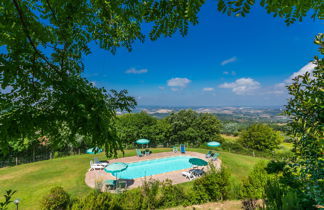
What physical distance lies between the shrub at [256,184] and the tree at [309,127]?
4634mm

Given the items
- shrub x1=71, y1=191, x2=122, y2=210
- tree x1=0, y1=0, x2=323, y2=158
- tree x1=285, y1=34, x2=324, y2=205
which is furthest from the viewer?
shrub x1=71, y1=191, x2=122, y2=210

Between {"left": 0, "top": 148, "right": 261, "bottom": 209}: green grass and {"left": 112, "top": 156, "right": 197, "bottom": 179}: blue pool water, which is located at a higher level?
{"left": 0, "top": 148, "right": 261, "bottom": 209}: green grass

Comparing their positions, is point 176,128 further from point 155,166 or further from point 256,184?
point 256,184

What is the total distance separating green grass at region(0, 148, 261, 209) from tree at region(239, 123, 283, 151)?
1535 centimetres

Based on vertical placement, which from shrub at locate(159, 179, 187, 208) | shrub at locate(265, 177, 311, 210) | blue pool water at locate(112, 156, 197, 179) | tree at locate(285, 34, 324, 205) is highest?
tree at locate(285, 34, 324, 205)

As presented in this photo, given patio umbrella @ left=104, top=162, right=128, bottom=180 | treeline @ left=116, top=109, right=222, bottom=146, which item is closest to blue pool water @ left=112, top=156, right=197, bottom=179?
patio umbrella @ left=104, top=162, right=128, bottom=180

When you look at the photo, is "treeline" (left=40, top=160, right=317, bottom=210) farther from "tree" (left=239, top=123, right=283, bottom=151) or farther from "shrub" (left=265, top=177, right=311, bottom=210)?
"tree" (left=239, top=123, right=283, bottom=151)

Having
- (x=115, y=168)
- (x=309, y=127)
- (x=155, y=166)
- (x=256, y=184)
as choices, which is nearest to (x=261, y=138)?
(x=155, y=166)

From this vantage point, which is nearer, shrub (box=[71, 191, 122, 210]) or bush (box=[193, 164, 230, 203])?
shrub (box=[71, 191, 122, 210])

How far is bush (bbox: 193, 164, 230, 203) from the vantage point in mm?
7301

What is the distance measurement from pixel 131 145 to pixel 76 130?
82.1 feet

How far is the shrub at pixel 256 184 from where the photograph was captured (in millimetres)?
6555

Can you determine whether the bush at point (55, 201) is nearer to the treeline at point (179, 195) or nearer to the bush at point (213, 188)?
the treeline at point (179, 195)

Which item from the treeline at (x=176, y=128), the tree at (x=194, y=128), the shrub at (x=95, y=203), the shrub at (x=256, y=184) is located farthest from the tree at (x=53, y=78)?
the tree at (x=194, y=128)
